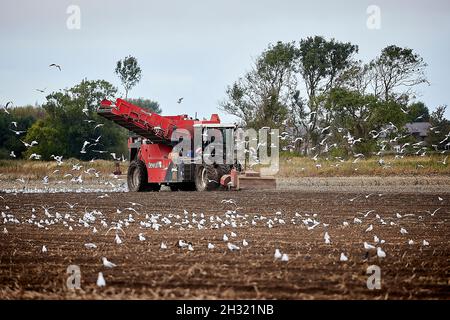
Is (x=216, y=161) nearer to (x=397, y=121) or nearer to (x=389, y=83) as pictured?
(x=397, y=121)

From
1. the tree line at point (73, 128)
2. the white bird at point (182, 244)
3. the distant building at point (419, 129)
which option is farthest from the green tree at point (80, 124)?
the white bird at point (182, 244)

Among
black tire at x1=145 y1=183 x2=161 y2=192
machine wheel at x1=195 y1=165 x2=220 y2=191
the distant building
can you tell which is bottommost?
black tire at x1=145 y1=183 x2=161 y2=192

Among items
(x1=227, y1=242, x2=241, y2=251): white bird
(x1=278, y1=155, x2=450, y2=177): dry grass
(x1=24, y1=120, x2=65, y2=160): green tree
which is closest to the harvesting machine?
(x1=278, y1=155, x2=450, y2=177): dry grass

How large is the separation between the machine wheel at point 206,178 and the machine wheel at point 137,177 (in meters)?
2.57

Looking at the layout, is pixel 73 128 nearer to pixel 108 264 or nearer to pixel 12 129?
pixel 12 129

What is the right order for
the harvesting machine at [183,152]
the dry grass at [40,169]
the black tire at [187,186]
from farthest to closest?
the dry grass at [40,169]
the black tire at [187,186]
the harvesting machine at [183,152]

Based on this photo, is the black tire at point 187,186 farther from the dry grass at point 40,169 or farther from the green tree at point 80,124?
the green tree at point 80,124

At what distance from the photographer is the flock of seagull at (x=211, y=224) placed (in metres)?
13.5

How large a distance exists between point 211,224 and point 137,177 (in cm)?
1488

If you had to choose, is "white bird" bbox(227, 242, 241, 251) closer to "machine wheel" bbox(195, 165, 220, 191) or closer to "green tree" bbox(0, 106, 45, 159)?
"machine wheel" bbox(195, 165, 220, 191)

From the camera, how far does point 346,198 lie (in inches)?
1019

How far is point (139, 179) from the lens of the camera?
3159 cm

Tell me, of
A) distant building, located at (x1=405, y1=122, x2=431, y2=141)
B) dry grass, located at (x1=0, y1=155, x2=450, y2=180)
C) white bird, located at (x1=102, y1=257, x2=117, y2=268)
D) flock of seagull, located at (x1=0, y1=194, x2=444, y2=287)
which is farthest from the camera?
distant building, located at (x1=405, y1=122, x2=431, y2=141)

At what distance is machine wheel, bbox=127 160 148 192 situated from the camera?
103 feet
